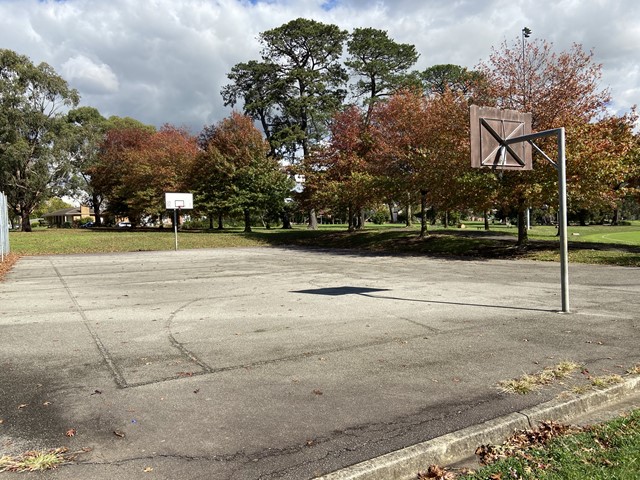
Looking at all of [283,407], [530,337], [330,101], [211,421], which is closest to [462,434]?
[283,407]

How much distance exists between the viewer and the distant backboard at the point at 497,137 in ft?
26.7

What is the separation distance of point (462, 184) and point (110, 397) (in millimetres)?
17545

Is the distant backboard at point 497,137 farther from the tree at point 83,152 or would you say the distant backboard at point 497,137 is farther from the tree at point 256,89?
the tree at point 83,152

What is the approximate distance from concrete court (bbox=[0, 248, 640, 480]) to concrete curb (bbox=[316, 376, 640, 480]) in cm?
15

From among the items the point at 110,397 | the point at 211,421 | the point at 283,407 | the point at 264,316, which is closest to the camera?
the point at 211,421

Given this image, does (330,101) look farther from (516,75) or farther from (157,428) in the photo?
(157,428)

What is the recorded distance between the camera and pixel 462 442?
3348 mm

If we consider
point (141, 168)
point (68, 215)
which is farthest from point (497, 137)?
point (68, 215)

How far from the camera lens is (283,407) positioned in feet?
13.1

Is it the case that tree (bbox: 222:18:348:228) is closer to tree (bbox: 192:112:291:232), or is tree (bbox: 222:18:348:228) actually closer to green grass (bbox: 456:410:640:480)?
tree (bbox: 192:112:291:232)

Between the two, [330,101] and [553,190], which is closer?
[553,190]

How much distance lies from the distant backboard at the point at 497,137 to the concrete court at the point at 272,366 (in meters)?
2.74

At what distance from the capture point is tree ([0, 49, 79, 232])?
44.8 m

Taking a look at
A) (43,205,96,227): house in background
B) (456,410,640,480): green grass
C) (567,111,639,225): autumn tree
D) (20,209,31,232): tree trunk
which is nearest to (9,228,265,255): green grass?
(20,209,31,232): tree trunk
